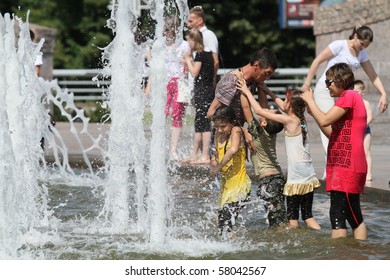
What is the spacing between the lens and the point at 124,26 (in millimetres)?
→ 11188

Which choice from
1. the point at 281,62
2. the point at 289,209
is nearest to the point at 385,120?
the point at 289,209

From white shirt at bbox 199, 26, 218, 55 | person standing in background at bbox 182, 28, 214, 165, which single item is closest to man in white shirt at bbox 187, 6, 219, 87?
white shirt at bbox 199, 26, 218, 55

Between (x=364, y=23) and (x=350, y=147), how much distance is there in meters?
13.3

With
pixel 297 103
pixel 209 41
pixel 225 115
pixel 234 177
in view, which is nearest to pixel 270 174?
pixel 234 177

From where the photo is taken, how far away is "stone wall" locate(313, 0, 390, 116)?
2027cm

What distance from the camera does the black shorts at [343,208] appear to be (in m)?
9.03

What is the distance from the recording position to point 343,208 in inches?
356

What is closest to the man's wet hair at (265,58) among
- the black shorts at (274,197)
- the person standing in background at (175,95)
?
the black shorts at (274,197)

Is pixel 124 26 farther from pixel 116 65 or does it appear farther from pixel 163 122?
pixel 163 122

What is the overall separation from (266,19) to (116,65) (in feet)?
102

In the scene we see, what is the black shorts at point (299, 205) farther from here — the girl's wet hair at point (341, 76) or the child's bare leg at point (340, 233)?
the girl's wet hair at point (341, 76)

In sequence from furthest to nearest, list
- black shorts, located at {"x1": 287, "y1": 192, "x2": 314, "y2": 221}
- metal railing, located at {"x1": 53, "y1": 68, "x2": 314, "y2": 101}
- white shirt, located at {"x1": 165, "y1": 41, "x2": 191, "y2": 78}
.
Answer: metal railing, located at {"x1": 53, "y1": 68, "x2": 314, "y2": 101} < white shirt, located at {"x1": 165, "y1": 41, "x2": 191, "y2": 78} < black shorts, located at {"x1": 287, "y1": 192, "x2": 314, "y2": 221}

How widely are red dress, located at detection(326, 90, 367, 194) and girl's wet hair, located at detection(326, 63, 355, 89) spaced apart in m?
0.07

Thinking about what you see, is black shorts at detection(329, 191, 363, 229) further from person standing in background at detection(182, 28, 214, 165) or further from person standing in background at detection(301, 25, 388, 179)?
person standing in background at detection(182, 28, 214, 165)
